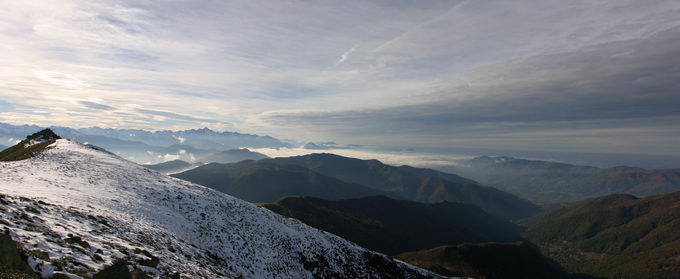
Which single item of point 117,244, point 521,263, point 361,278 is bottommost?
point 521,263

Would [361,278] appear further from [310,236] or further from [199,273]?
[199,273]

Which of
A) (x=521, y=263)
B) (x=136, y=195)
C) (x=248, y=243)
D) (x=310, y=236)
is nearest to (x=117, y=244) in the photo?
(x=248, y=243)

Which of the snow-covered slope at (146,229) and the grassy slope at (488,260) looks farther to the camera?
the grassy slope at (488,260)

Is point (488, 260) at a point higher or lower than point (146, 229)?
lower

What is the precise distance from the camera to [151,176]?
45.3 meters

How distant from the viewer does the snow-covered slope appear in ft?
55.4

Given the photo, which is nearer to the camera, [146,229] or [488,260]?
[146,229]

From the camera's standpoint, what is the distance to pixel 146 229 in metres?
26.2

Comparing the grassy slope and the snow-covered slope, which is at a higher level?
the snow-covered slope

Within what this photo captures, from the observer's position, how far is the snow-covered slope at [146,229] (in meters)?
16.9

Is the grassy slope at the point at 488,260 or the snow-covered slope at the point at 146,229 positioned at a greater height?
the snow-covered slope at the point at 146,229

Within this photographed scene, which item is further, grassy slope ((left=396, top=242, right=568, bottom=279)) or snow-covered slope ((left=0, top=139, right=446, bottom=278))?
grassy slope ((left=396, top=242, right=568, bottom=279))

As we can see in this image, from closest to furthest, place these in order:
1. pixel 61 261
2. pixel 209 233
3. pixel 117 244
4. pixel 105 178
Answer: pixel 61 261 < pixel 117 244 < pixel 209 233 < pixel 105 178

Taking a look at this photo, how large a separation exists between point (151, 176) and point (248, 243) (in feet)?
77.2
